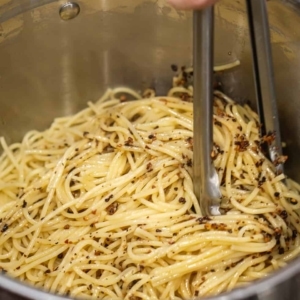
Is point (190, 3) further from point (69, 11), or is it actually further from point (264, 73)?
point (69, 11)

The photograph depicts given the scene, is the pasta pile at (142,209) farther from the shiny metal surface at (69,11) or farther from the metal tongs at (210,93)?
the shiny metal surface at (69,11)

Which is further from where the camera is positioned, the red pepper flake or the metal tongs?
the red pepper flake

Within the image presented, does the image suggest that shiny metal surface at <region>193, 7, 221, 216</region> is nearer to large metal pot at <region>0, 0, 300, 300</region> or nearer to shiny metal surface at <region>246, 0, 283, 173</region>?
shiny metal surface at <region>246, 0, 283, 173</region>

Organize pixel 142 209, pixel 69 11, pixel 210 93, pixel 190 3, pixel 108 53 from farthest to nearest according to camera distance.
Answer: pixel 108 53 < pixel 69 11 < pixel 142 209 < pixel 210 93 < pixel 190 3

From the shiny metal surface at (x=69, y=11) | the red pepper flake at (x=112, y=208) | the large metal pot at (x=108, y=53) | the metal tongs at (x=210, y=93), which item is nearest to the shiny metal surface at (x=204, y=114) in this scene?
the metal tongs at (x=210, y=93)

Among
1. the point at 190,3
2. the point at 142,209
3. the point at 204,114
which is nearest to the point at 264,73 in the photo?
the point at 204,114

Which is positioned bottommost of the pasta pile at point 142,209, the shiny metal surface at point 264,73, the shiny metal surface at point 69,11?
the pasta pile at point 142,209

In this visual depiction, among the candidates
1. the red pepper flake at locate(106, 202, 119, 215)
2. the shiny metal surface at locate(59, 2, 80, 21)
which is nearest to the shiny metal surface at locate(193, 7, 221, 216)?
the red pepper flake at locate(106, 202, 119, 215)
